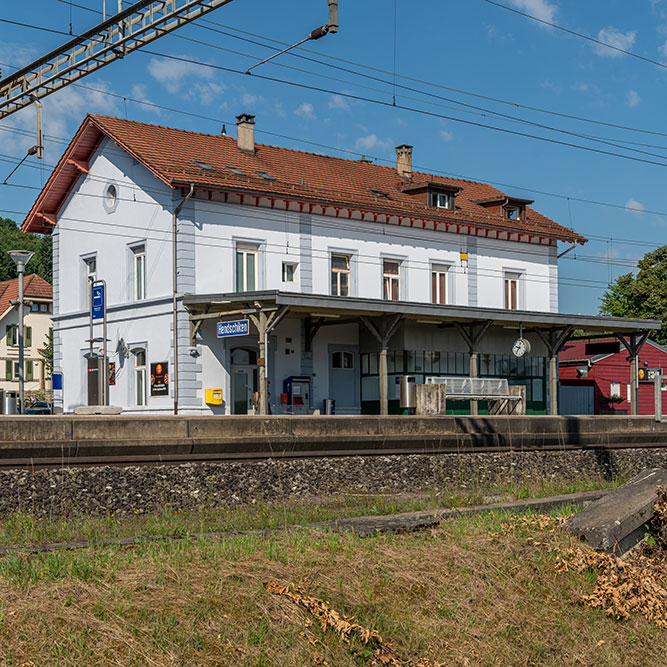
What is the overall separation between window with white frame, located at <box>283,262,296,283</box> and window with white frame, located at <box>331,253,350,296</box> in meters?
1.64

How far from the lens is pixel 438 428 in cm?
1795

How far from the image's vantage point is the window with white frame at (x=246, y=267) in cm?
3114

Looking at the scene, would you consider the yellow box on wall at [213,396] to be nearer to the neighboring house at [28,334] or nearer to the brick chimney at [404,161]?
the brick chimney at [404,161]

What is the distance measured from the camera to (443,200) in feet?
125

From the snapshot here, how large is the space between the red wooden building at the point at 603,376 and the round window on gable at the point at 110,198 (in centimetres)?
1918

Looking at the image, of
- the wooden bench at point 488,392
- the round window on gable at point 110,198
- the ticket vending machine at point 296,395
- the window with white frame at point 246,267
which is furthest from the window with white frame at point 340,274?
the round window on gable at point 110,198

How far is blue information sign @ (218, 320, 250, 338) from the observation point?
26.4m

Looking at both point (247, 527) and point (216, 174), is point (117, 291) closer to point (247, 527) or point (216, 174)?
point (216, 174)

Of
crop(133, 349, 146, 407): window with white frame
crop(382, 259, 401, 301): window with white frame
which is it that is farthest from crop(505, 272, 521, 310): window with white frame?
crop(133, 349, 146, 407): window with white frame

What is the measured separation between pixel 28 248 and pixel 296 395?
81912 mm

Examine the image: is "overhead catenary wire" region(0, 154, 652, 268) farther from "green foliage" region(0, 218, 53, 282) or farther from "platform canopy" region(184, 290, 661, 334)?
"green foliage" region(0, 218, 53, 282)

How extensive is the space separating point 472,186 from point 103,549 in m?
38.1

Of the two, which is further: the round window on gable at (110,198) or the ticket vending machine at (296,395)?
the round window on gable at (110,198)

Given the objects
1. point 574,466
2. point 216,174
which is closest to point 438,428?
point 574,466
